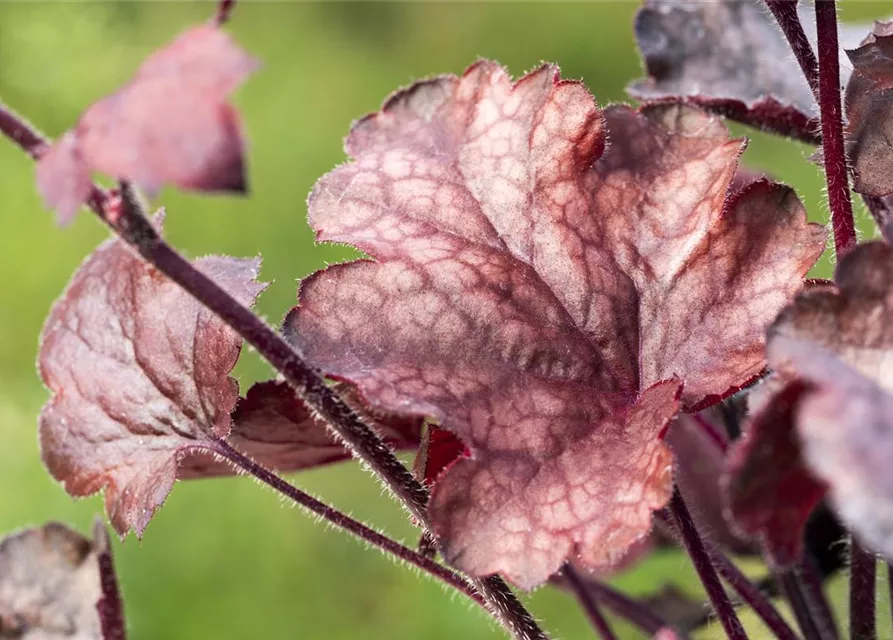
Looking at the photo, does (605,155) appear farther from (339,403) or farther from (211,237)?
(211,237)

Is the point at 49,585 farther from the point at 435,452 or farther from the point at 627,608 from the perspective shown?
the point at 627,608

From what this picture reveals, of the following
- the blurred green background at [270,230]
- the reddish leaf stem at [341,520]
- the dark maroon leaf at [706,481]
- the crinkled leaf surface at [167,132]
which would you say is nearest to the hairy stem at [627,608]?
the dark maroon leaf at [706,481]

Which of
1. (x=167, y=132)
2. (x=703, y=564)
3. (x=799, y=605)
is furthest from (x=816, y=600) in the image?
(x=167, y=132)

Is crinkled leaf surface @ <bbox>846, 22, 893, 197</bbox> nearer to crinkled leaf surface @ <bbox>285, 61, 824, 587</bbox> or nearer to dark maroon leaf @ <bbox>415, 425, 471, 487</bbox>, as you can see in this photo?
crinkled leaf surface @ <bbox>285, 61, 824, 587</bbox>

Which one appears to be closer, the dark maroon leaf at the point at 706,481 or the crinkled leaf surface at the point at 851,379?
the crinkled leaf surface at the point at 851,379

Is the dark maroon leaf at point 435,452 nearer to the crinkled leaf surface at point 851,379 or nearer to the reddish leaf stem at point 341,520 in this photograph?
the reddish leaf stem at point 341,520
